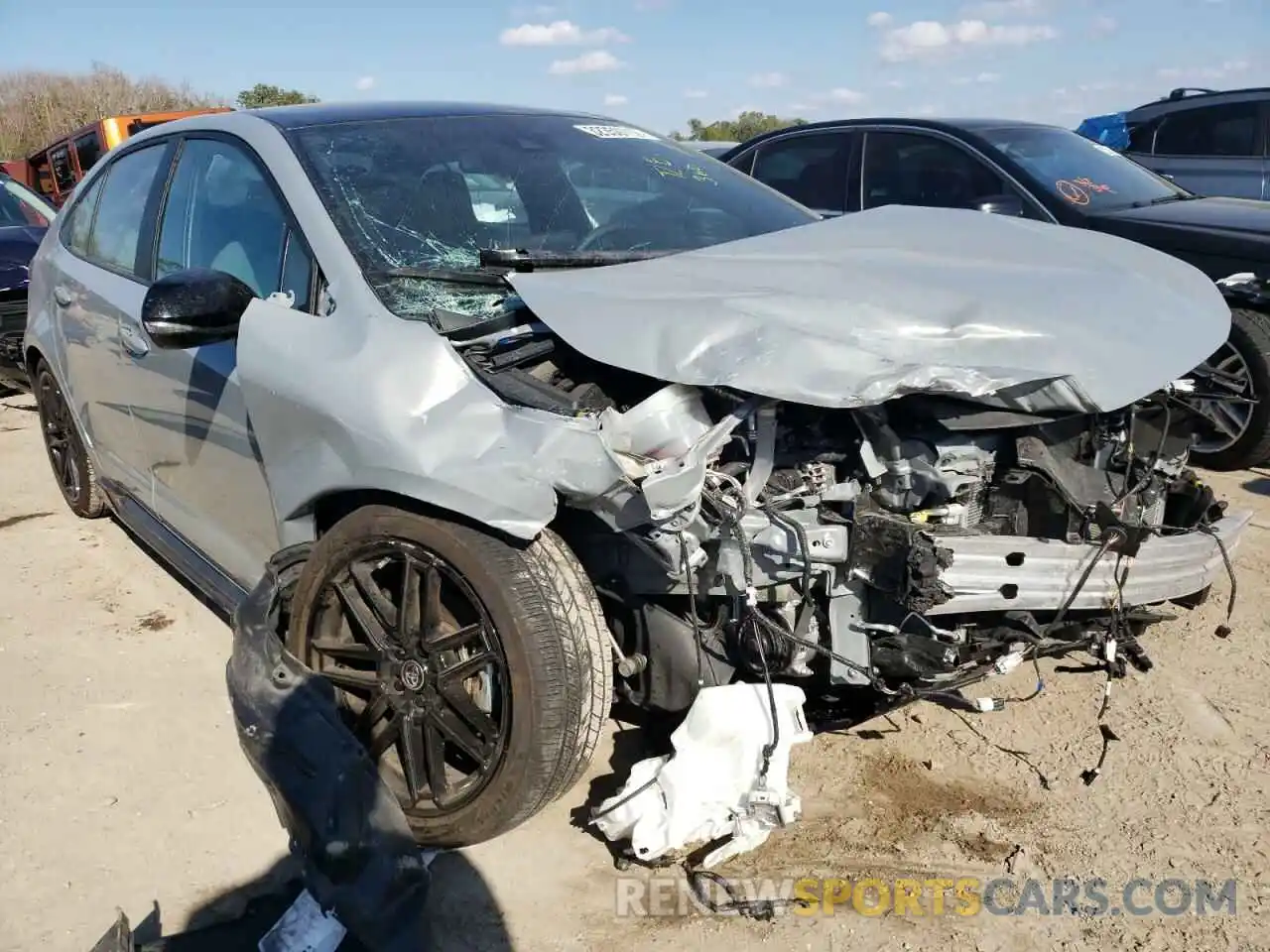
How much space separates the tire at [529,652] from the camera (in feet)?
7.17

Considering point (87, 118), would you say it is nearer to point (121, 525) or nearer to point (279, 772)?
point (121, 525)

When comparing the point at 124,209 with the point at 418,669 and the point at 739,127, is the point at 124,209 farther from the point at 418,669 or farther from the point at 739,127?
the point at 739,127

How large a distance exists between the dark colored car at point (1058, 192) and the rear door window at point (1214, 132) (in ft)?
9.19

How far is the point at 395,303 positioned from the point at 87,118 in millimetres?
33892

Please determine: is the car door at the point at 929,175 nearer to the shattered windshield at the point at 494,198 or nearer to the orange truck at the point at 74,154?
the shattered windshield at the point at 494,198

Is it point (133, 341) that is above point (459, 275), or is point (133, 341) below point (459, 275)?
below

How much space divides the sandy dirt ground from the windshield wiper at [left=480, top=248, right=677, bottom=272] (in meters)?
1.37

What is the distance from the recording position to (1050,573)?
→ 2.27 m

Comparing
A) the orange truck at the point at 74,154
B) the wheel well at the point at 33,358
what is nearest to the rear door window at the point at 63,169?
the orange truck at the point at 74,154

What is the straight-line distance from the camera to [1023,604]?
225 centimetres

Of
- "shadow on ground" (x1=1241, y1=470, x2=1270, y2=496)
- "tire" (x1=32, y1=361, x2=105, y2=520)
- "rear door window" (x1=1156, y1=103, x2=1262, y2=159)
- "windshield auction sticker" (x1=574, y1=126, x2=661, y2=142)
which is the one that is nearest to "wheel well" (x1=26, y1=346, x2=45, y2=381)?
"tire" (x1=32, y1=361, x2=105, y2=520)

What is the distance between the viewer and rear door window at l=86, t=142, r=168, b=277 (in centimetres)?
355

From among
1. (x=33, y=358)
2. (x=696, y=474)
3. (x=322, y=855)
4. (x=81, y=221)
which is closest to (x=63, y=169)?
(x=33, y=358)

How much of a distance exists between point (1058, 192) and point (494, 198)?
3786 millimetres
